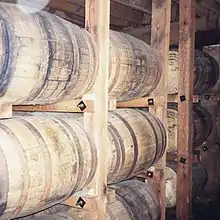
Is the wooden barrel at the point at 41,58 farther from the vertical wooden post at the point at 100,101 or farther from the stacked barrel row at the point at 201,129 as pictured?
the stacked barrel row at the point at 201,129

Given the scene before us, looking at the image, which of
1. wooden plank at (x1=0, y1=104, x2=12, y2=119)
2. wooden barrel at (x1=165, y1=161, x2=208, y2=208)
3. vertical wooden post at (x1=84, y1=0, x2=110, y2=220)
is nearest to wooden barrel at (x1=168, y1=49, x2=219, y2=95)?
wooden barrel at (x1=165, y1=161, x2=208, y2=208)

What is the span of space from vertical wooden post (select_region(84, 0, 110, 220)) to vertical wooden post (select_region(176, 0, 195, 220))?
1.61 meters

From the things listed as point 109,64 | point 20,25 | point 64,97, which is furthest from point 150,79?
point 20,25

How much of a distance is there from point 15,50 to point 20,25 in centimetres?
15

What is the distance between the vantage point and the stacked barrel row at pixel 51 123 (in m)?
1.75

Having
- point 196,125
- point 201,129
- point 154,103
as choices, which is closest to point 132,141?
→ point 154,103

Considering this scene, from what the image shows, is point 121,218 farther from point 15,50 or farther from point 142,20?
point 142,20

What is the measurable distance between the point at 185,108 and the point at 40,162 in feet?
7.58

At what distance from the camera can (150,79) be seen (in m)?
3.20

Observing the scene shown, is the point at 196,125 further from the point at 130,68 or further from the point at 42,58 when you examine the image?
the point at 42,58

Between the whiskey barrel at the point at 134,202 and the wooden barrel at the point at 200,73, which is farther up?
the wooden barrel at the point at 200,73

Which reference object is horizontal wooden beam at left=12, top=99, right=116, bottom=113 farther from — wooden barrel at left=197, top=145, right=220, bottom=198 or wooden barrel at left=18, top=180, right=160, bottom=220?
→ wooden barrel at left=197, top=145, right=220, bottom=198

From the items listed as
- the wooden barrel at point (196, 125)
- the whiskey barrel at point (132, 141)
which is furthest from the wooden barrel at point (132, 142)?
the wooden barrel at point (196, 125)

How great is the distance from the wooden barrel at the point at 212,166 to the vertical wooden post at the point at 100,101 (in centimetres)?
322
